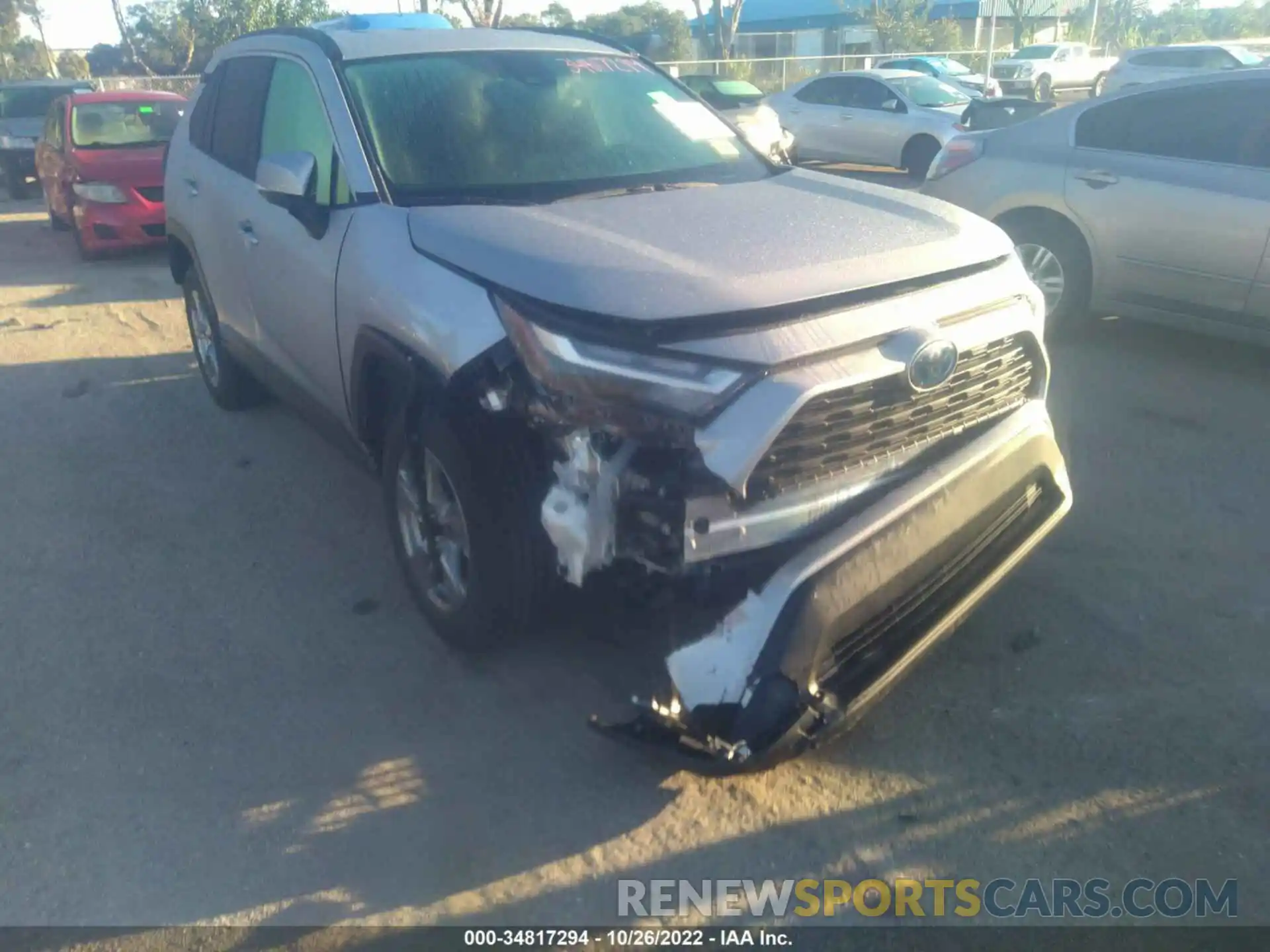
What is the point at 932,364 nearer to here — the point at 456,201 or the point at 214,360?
the point at 456,201

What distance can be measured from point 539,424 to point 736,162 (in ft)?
6.57

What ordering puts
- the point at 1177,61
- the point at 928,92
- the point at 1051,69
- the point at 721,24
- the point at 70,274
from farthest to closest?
1. the point at 721,24
2. the point at 1051,69
3. the point at 1177,61
4. the point at 928,92
5. the point at 70,274

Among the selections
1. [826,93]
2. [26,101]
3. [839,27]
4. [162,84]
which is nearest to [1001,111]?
[826,93]

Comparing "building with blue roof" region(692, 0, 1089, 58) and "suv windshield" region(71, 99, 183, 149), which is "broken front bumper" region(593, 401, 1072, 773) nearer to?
"suv windshield" region(71, 99, 183, 149)

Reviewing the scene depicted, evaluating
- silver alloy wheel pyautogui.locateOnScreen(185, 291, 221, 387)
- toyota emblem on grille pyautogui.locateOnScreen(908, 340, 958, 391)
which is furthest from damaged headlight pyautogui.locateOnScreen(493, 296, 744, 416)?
silver alloy wheel pyautogui.locateOnScreen(185, 291, 221, 387)

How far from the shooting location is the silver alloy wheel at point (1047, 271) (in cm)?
677

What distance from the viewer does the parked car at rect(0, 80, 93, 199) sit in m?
16.7

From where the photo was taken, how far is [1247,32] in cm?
5519

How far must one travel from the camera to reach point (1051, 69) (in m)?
31.4

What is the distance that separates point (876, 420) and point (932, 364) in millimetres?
232

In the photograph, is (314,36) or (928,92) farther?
(928,92)

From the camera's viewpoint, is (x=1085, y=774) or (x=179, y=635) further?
(x=179, y=635)

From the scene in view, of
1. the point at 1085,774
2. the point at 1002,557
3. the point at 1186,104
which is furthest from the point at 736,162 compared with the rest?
the point at 1186,104

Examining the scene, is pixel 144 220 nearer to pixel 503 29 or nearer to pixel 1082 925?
pixel 503 29
